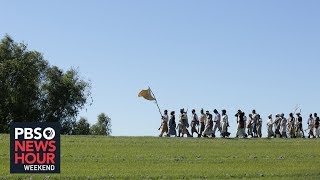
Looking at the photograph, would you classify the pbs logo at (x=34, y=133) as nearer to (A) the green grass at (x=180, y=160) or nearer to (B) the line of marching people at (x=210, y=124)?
→ (A) the green grass at (x=180, y=160)

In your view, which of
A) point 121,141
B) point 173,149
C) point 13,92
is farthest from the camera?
point 13,92

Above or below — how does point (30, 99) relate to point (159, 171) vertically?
above

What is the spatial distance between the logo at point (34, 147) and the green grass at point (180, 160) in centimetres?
46

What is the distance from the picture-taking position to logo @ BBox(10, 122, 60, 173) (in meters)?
22.6

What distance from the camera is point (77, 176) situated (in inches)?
904

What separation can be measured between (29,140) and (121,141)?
14.4m

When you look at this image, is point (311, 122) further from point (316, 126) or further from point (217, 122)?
point (217, 122)

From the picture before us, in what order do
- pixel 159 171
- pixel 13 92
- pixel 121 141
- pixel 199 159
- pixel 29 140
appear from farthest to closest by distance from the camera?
pixel 13 92 → pixel 121 141 → pixel 199 159 → pixel 159 171 → pixel 29 140

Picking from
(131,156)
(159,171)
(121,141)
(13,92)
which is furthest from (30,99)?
(159,171)

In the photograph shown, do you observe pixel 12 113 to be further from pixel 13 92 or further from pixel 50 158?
pixel 50 158

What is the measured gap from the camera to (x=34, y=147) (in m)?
22.3

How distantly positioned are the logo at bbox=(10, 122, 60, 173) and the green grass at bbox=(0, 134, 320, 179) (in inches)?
18.0

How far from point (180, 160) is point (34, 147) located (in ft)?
25.9

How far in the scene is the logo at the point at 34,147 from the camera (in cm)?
2261
